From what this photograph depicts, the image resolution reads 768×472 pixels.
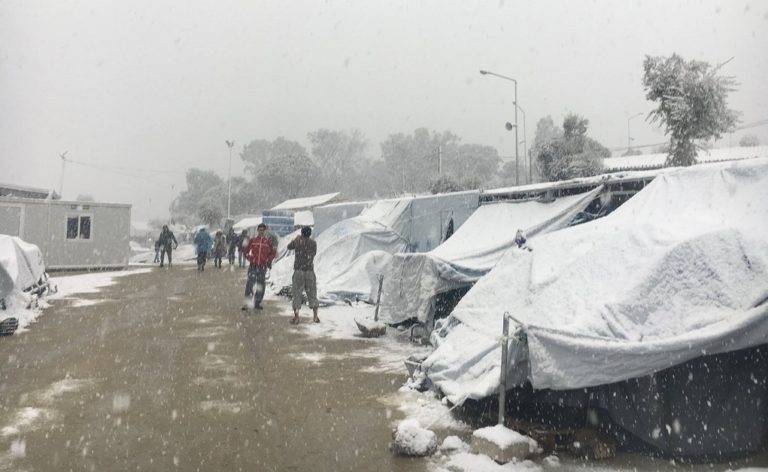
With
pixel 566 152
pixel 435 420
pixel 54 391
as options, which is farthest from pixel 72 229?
pixel 566 152

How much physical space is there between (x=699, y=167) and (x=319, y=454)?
4963 millimetres

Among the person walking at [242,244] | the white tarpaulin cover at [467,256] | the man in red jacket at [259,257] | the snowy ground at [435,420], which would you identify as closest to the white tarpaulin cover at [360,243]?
the man in red jacket at [259,257]

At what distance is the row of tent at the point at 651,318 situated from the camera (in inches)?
148

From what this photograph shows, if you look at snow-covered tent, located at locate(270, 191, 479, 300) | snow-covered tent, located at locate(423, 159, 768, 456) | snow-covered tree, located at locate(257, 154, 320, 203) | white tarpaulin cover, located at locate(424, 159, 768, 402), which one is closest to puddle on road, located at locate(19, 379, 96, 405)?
white tarpaulin cover, located at locate(424, 159, 768, 402)

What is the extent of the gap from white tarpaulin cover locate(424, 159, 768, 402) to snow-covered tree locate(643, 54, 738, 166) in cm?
1635

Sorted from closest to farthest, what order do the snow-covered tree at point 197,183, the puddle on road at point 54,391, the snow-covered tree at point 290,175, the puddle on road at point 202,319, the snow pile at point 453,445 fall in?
the snow pile at point 453,445 < the puddle on road at point 54,391 < the puddle on road at point 202,319 < the snow-covered tree at point 290,175 < the snow-covered tree at point 197,183

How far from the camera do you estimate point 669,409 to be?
3.91 metres

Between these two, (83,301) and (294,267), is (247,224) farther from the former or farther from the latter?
(294,267)

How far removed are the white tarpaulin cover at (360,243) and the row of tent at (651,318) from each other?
273 inches

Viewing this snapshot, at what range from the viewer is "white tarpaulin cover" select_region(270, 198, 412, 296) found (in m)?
12.9

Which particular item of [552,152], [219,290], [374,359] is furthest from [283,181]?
[374,359]

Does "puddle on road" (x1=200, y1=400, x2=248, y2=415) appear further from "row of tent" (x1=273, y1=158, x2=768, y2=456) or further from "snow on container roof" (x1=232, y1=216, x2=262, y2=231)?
"snow on container roof" (x1=232, y1=216, x2=262, y2=231)

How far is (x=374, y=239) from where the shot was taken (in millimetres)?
13430

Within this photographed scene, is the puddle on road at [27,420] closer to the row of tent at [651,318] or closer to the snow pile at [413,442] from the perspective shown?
the snow pile at [413,442]
